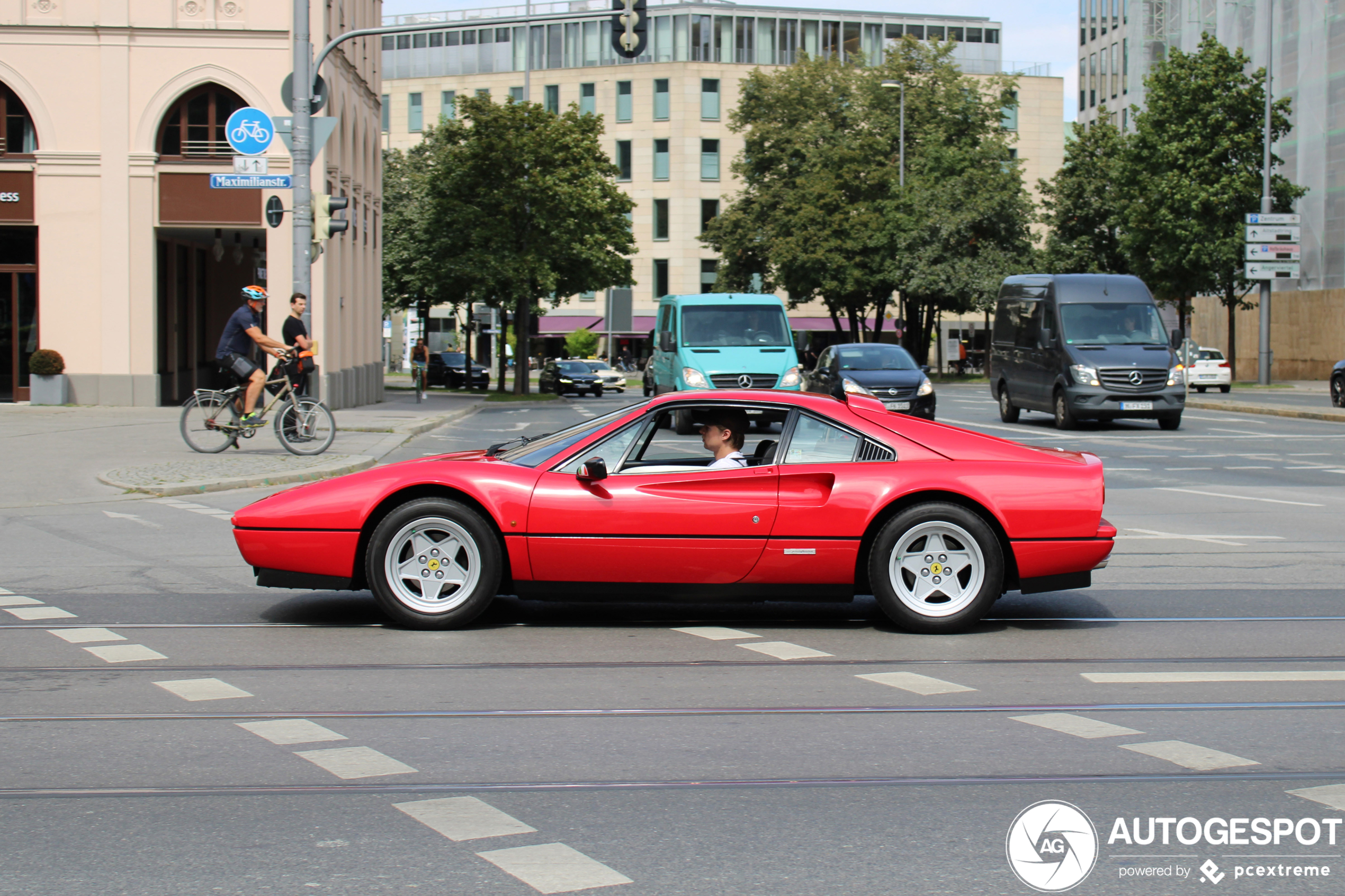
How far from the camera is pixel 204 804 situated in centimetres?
450

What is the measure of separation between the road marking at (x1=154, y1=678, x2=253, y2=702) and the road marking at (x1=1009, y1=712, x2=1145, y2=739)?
3092mm

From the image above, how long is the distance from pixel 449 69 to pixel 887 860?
9536 centimetres

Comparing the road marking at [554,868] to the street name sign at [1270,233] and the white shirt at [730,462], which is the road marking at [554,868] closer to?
the white shirt at [730,462]

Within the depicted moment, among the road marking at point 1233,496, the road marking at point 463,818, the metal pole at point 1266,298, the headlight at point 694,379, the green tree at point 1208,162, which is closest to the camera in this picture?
the road marking at point 463,818

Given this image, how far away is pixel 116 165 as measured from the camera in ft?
97.8

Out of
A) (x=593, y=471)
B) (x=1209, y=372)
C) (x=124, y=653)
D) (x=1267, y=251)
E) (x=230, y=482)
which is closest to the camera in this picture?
(x=124, y=653)

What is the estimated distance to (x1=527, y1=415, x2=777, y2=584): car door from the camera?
728 cm

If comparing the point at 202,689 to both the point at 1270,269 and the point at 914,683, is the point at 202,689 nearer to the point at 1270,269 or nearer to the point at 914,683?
the point at 914,683

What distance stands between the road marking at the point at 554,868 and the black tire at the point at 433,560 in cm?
332

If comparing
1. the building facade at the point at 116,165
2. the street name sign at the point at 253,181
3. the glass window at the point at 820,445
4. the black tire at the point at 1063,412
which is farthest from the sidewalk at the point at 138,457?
the black tire at the point at 1063,412

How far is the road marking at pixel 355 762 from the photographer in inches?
191

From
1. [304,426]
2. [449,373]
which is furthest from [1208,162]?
[304,426]

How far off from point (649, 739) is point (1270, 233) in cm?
4043

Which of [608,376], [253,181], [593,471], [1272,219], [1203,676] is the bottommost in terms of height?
[1203,676]
